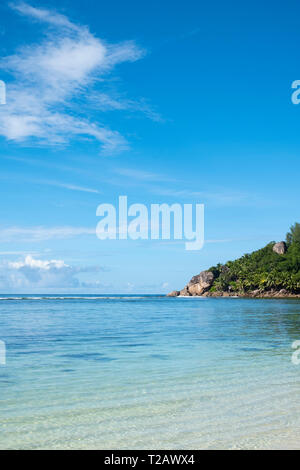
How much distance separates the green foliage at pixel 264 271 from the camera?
140 metres

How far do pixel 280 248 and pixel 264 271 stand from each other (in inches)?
871

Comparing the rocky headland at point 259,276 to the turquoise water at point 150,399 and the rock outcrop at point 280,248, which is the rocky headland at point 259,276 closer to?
the rock outcrop at point 280,248

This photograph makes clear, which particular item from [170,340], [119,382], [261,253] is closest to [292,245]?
[261,253]

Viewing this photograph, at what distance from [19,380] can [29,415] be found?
3433 mm

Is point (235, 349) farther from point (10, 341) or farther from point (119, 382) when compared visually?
point (10, 341)

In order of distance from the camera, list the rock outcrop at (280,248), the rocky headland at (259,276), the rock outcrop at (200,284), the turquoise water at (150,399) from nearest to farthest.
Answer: the turquoise water at (150,399) < the rocky headland at (259,276) < the rock outcrop at (280,248) < the rock outcrop at (200,284)

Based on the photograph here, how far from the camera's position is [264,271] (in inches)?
5886

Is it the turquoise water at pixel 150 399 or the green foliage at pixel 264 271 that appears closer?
the turquoise water at pixel 150 399

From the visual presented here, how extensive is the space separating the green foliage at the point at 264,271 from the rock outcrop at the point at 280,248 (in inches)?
63.3

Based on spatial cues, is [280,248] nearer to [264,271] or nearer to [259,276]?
[264,271]

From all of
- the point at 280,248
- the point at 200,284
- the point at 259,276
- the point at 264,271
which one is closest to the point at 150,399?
the point at 259,276

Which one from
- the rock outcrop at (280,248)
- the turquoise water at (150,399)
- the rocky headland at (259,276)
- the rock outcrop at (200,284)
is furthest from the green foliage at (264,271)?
the turquoise water at (150,399)

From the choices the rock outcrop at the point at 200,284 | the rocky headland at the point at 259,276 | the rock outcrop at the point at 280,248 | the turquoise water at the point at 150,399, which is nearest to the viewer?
the turquoise water at the point at 150,399

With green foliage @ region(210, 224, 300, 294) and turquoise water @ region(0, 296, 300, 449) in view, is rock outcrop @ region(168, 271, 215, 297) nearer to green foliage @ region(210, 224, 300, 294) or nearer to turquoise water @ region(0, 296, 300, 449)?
green foliage @ region(210, 224, 300, 294)
